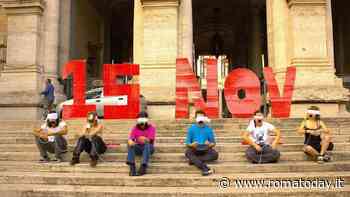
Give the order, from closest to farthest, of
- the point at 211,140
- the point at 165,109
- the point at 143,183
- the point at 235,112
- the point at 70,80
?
1. the point at 143,183
2. the point at 211,140
3. the point at 235,112
4. the point at 165,109
5. the point at 70,80

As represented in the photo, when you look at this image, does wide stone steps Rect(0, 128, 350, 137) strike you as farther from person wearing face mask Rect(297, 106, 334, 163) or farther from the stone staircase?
person wearing face mask Rect(297, 106, 334, 163)

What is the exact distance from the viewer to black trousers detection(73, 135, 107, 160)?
340 inches

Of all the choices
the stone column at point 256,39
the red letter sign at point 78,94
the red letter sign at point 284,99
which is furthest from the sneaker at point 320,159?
the stone column at point 256,39

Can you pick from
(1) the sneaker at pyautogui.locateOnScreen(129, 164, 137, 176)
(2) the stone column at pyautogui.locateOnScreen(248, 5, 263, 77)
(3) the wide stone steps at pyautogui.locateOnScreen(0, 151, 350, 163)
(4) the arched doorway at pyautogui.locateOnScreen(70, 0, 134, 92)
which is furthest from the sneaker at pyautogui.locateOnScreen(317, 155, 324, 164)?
(2) the stone column at pyautogui.locateOnScreen(248, 5, 263, 77)

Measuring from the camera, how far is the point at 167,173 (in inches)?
324

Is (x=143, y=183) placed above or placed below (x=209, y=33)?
below

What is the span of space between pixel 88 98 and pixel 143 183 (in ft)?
26.8

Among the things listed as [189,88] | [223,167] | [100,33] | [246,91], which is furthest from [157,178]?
[100,33]

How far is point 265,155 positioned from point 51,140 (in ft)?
16.0

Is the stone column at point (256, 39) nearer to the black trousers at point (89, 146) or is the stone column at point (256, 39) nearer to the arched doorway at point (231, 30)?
the arched doorway at point (231, 30)

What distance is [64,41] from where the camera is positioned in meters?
18.2

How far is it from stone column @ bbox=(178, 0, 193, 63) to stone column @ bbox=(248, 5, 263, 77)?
9.29 metres

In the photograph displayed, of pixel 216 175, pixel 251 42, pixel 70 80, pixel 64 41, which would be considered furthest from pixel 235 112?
pixel 251 42

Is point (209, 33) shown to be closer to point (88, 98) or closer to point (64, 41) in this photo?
point (64, 41)
